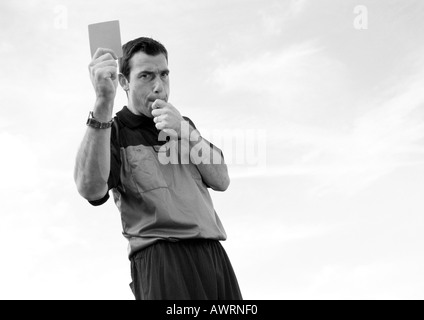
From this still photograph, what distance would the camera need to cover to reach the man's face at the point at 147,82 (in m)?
3.34

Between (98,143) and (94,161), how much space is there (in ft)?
0.30

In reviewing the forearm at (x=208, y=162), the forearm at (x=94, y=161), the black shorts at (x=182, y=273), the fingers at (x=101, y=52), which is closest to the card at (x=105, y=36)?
the fingers at (x=101, y=52)

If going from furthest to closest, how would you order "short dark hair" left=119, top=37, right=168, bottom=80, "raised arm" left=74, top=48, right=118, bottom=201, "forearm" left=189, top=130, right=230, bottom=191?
"short dark hair" left=119, top=37, right=168, bottom=80, "forearm" left=189, top=130, right=230, bottom=191, "raised arm" left=74, top=48, right=118, bottom=201

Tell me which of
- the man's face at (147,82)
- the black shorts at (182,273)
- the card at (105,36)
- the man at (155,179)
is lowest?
the black shorts at (182,273)

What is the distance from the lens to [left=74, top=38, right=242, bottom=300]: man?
2.91 meters

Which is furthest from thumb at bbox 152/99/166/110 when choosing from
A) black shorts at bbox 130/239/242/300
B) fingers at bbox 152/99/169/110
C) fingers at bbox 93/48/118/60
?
black shorts at bbox 130/239/242/300

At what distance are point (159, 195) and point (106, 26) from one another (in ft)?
3.14

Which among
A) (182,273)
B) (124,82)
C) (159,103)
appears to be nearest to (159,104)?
(159,103)

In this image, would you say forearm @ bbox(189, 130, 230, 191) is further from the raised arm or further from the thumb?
the raised arm

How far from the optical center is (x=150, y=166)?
3141 millimetres

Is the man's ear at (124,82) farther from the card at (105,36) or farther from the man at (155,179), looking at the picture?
the card at (105,36)
